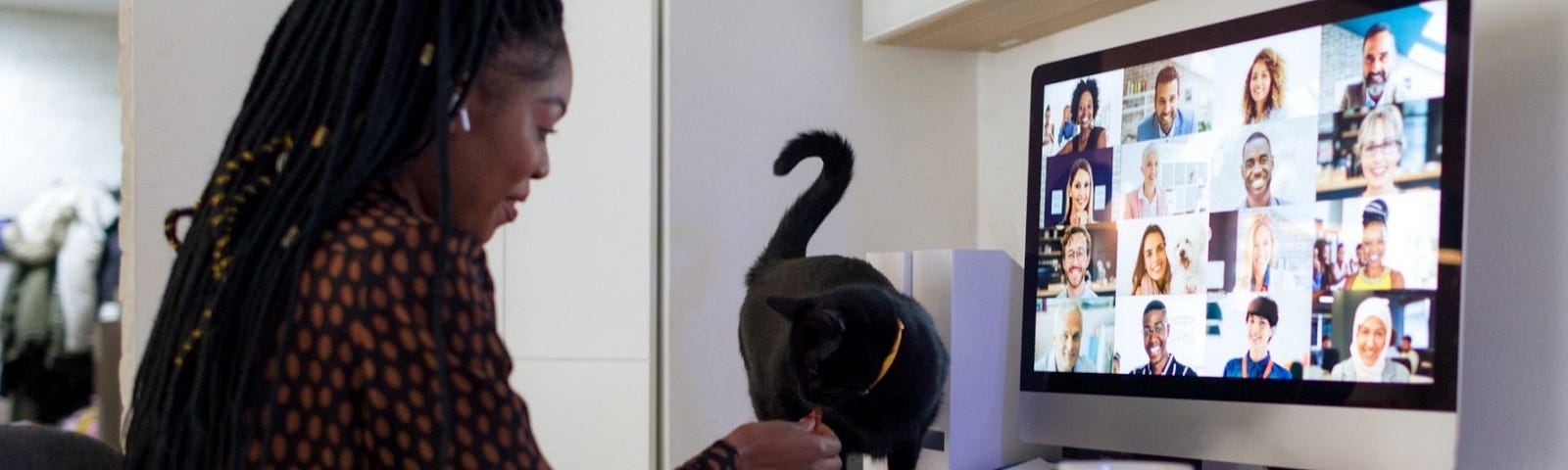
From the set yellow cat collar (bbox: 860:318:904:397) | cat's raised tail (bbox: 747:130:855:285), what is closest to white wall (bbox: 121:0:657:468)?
cat's raised tail (bbox: 747:130:855:285)

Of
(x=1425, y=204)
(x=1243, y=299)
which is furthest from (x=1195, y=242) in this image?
(x=1425, y=204)

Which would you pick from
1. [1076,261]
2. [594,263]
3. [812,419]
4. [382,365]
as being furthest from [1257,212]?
[594,263]

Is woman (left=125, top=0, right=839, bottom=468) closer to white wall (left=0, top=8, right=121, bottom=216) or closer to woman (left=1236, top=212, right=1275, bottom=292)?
woman (left=1236, top=212, right=1275, bottom=292)

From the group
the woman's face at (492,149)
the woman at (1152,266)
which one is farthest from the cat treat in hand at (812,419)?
the woman's face at (492,149)

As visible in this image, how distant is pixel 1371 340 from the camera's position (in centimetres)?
91

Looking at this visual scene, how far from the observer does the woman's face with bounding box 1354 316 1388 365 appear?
2.96 feet

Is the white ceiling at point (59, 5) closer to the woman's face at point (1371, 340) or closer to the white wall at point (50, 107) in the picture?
the white wall at point (50, 107)

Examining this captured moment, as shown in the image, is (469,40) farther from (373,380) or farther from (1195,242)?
(1195,242)

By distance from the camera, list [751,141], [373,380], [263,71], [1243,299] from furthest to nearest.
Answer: [751,141]
[1243,299]
[263,71]
[373,380]

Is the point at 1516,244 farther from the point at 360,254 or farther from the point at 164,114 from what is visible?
the point at 164,114

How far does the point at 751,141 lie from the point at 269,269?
1.02 metres

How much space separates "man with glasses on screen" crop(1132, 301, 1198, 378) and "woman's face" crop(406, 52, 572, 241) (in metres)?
0.61

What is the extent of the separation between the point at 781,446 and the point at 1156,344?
0.38m

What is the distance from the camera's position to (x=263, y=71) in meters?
0.81
